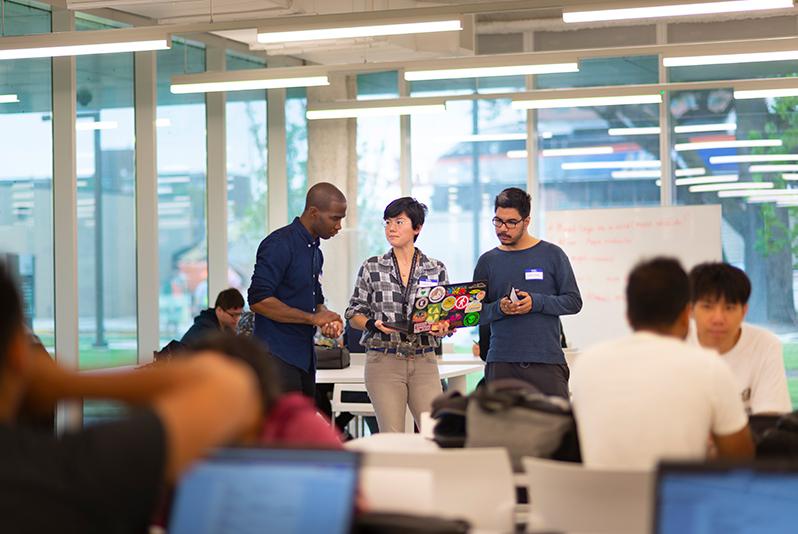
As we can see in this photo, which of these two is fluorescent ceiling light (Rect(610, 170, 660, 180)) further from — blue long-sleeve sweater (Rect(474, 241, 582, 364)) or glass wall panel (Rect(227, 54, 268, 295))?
blue long-sleeve sweater (Rect(474, 241, 582, 364))

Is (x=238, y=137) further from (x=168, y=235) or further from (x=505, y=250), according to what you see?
(x=505, y=250)

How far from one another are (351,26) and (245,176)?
5157 millimetres

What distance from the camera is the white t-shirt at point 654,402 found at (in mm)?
2957

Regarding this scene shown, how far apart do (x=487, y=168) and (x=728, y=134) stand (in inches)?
100

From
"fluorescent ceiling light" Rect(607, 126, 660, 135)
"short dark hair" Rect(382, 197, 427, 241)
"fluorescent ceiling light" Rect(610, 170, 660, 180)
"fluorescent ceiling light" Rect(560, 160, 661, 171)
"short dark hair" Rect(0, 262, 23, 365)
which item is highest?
"fluorescent ceiling light" Rect(607, 126, 660, 135)

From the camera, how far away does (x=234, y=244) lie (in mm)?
11539

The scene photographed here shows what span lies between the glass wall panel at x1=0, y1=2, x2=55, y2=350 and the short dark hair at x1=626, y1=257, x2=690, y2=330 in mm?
6467

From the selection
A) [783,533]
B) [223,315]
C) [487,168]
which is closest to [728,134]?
[487,168]

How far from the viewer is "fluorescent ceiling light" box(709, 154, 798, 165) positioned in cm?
1125

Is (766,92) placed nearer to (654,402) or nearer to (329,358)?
(329,358)

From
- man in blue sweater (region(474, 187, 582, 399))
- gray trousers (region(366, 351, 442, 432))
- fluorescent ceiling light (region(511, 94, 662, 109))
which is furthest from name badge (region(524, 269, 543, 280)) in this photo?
fluorescent ceiling light (region(511, 94, 662, 109))

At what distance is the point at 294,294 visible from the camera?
5816mm

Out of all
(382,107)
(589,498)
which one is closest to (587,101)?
(382,107)

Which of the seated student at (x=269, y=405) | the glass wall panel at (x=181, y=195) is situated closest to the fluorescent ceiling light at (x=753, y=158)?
the glass wall panel at (x=181, y=195)
